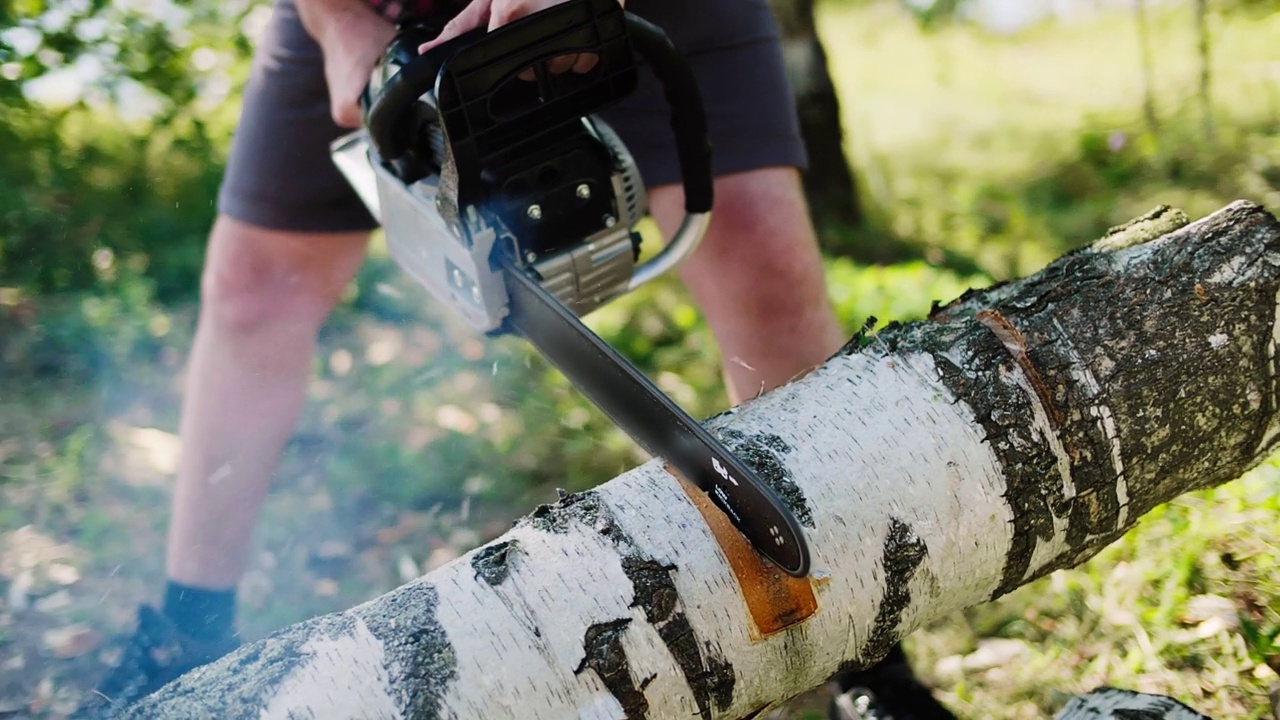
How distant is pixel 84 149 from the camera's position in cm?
387

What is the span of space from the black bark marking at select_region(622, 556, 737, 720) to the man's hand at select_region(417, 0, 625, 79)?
0.67 m

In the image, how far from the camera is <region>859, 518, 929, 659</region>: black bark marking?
1.15 m

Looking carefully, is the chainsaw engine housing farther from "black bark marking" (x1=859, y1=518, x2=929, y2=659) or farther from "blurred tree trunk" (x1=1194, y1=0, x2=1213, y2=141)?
"blurred tree trunk" (x1=1194, y1=0, x2=1213, y2=141)

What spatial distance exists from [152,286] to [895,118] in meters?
3.10

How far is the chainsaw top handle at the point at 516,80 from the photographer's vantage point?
1.27 meters

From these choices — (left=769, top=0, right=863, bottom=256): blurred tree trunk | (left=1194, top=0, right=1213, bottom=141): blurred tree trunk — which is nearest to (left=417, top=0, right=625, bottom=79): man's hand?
(left=769, top=0, right=863, bottom=256): blurred tree trunk

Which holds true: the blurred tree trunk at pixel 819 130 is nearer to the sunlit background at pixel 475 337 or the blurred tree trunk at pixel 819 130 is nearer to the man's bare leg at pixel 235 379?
the sunlit background at pixel 475 337

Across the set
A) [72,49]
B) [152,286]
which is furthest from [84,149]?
[152,286]

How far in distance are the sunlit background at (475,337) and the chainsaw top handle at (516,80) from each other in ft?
3.91

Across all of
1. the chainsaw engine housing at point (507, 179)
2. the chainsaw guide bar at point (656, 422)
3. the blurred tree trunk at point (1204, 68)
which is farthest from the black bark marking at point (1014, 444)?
the blurred tree trunk at point (1204, 68)

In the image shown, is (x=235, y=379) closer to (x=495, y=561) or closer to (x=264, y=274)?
(x=264, y=274)

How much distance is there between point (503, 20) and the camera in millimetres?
1333

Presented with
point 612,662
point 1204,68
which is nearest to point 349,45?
point 612,662

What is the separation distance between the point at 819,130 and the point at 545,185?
2460 mm
